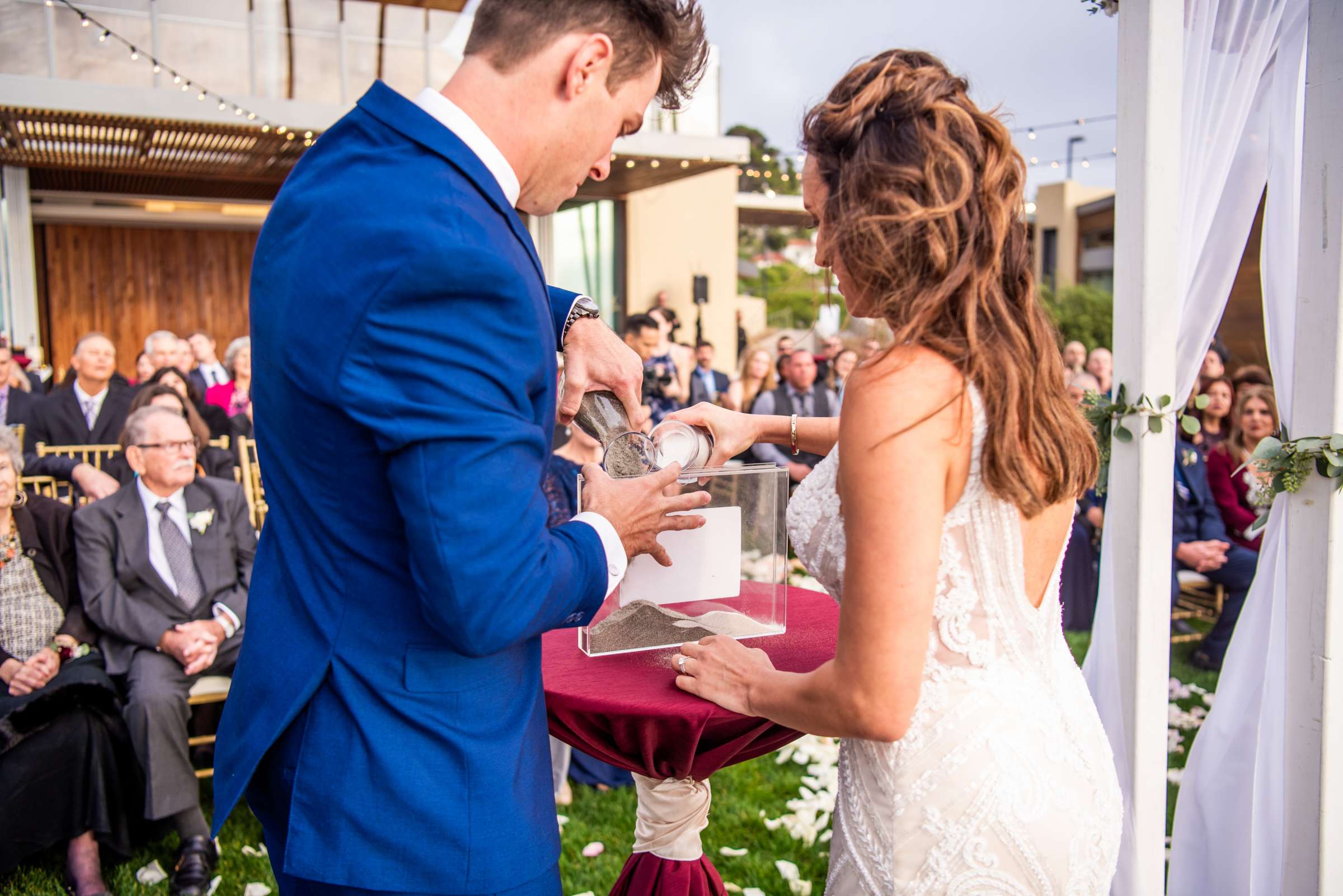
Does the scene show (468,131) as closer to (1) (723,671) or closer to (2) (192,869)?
(1) (723,671)

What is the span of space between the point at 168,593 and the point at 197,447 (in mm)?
821

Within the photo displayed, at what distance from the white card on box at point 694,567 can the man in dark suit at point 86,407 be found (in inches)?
218

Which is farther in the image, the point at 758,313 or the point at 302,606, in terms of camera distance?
the point at 758,313

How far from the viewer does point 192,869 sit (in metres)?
3.44

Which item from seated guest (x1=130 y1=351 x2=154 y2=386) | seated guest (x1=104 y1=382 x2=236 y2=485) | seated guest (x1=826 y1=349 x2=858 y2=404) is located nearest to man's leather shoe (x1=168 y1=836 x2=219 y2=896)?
seated guest (x1=104 y1=382 x2=236 y2=485)

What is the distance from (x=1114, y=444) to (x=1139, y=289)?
0.43 m

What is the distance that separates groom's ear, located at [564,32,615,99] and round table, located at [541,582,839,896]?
102 cm

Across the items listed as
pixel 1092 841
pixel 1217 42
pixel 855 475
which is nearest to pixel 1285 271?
pixel 1217 42

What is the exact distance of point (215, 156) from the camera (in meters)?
12.1

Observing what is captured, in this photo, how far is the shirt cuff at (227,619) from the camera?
4004 mm

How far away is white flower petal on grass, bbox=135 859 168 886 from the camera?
350 cm

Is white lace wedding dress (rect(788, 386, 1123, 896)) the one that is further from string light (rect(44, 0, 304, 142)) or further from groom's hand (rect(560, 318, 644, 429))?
string light (rect(44, 0, 304, 142))

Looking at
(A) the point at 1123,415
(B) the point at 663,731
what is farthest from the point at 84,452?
(A) the point at 1123,415

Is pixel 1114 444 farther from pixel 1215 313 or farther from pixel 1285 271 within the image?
pixel 1285 271
